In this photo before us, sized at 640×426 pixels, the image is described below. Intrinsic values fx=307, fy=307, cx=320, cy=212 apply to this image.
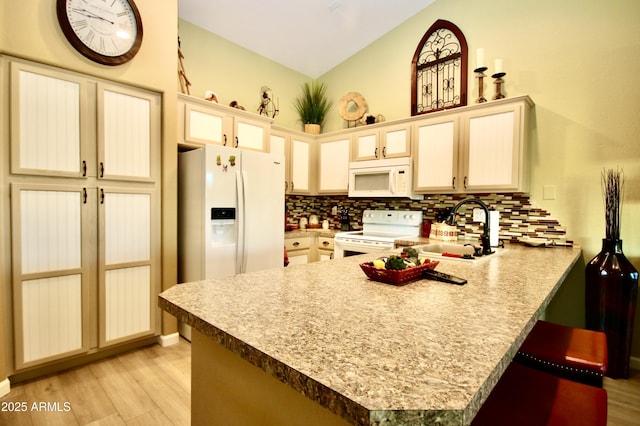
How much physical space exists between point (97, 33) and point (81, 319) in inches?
78.8

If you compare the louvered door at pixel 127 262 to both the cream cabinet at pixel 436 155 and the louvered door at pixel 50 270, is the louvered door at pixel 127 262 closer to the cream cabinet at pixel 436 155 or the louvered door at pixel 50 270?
the louvered door at pixel 50 270

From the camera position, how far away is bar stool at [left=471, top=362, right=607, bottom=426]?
2.64 feet

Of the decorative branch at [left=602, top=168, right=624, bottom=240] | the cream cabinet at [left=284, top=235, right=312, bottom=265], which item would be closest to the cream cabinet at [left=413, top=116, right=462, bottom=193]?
the decorative branch at [left=602, top=168, right=624, bottom=240]

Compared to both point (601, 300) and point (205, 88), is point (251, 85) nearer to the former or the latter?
point (205, 88)

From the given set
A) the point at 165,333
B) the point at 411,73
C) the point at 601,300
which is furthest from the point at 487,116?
the point at 165,333

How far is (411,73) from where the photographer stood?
3.43m

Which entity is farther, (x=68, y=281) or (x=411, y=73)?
(x=411, y=73)

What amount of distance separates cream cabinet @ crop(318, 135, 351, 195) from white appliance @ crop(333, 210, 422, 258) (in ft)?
1.59

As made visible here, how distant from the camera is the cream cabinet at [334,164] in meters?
3.69

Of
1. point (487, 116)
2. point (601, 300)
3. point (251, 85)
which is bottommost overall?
point (601, 300)

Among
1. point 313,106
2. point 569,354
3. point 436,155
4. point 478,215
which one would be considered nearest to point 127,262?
point 569,354

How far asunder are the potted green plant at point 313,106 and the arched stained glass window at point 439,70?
130 centimetres

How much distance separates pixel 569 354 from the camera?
3.74 ft

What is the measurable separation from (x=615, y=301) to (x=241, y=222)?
9.23 ft
